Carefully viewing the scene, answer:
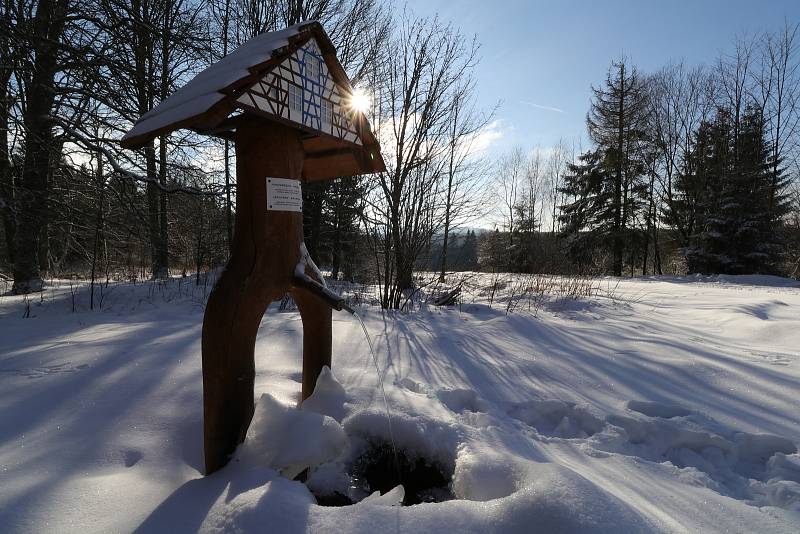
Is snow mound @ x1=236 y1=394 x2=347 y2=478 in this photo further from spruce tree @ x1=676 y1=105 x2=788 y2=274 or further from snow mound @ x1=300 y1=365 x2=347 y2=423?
spruce tree @ x1=676 y1=105 x2=788 y2=274

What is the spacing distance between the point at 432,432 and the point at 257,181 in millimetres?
1341

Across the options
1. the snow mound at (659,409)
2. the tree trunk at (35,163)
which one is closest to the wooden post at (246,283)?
the snow mound at (659,409)

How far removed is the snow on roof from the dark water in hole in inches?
60.5

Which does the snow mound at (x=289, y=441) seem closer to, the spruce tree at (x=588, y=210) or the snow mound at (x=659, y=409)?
the snow mound at (x=659, y=409)

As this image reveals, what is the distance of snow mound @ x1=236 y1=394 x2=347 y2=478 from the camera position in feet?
4.22

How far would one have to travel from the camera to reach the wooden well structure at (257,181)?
4.44ft

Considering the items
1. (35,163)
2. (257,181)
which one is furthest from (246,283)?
(35,163)

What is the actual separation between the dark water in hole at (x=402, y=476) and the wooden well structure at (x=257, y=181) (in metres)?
0.47

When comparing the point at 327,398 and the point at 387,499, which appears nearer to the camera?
the point at 387,499

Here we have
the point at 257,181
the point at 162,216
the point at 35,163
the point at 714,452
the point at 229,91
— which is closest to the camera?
the point at 229,91

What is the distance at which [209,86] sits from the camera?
1306mm

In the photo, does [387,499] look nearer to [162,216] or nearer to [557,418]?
[557,418]

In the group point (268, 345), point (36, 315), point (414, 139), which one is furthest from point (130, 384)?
point (414, 139)

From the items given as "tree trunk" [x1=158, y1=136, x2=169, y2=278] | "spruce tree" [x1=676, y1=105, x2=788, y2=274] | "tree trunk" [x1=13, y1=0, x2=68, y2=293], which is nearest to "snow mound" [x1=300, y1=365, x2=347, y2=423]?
"tree trunk" [x1=158, y1=136, x2=169, y2=278]
